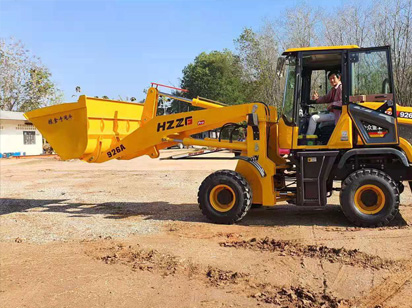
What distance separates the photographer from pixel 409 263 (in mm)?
4781

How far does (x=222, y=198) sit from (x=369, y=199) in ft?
7.94

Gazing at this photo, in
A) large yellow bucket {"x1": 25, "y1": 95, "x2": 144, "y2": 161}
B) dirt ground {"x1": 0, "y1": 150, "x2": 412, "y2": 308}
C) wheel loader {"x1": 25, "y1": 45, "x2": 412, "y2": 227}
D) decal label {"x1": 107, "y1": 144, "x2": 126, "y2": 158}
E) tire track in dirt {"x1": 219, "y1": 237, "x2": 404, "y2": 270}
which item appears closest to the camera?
dirt ground {"x1": 0, "y1": 150, "x2": 412, "y2": 308}

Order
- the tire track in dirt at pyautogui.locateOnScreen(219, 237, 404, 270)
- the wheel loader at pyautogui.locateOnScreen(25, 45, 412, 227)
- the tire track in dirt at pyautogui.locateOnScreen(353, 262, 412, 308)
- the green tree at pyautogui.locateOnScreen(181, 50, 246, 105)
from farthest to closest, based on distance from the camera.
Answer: the green tree at pyautogui.locateOnScreen(181, 50, 246, 105)
the wheel loader at pyautogui.locateOnScreen(25, 45, 412, 227)
the tire track in dirt at pyautogui.locateOnScreen(219, 237, 404, 270)
the tire track in dirt at pyautogui.locateOnScreen(353, 262, 412, 308)

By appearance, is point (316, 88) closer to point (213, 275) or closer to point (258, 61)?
point (213, 275)

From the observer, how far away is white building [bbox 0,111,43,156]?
3128cm

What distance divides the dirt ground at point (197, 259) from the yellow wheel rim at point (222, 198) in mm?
378

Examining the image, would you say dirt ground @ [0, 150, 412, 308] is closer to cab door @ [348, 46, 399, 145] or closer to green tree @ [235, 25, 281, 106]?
cab door @ [348, 46, 399, 145]

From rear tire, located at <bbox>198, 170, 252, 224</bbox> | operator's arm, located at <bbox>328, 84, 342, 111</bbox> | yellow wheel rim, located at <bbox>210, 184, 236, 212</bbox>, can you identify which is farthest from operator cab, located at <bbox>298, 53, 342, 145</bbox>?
yellow wheel rim, located at <bbox>210, 184, 236, 212</bbox>

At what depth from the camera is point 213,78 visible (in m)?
51.1

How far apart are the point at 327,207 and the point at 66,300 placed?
5.87 metres

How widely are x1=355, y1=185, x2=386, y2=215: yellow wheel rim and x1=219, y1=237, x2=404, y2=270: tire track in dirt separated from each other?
5.00ft

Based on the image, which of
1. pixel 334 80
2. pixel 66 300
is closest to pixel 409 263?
pixel 334 80

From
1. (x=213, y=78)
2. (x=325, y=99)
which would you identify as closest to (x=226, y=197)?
(x=325, y=99)

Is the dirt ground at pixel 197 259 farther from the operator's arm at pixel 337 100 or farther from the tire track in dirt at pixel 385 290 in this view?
the operator's arm at pixel 337 100
